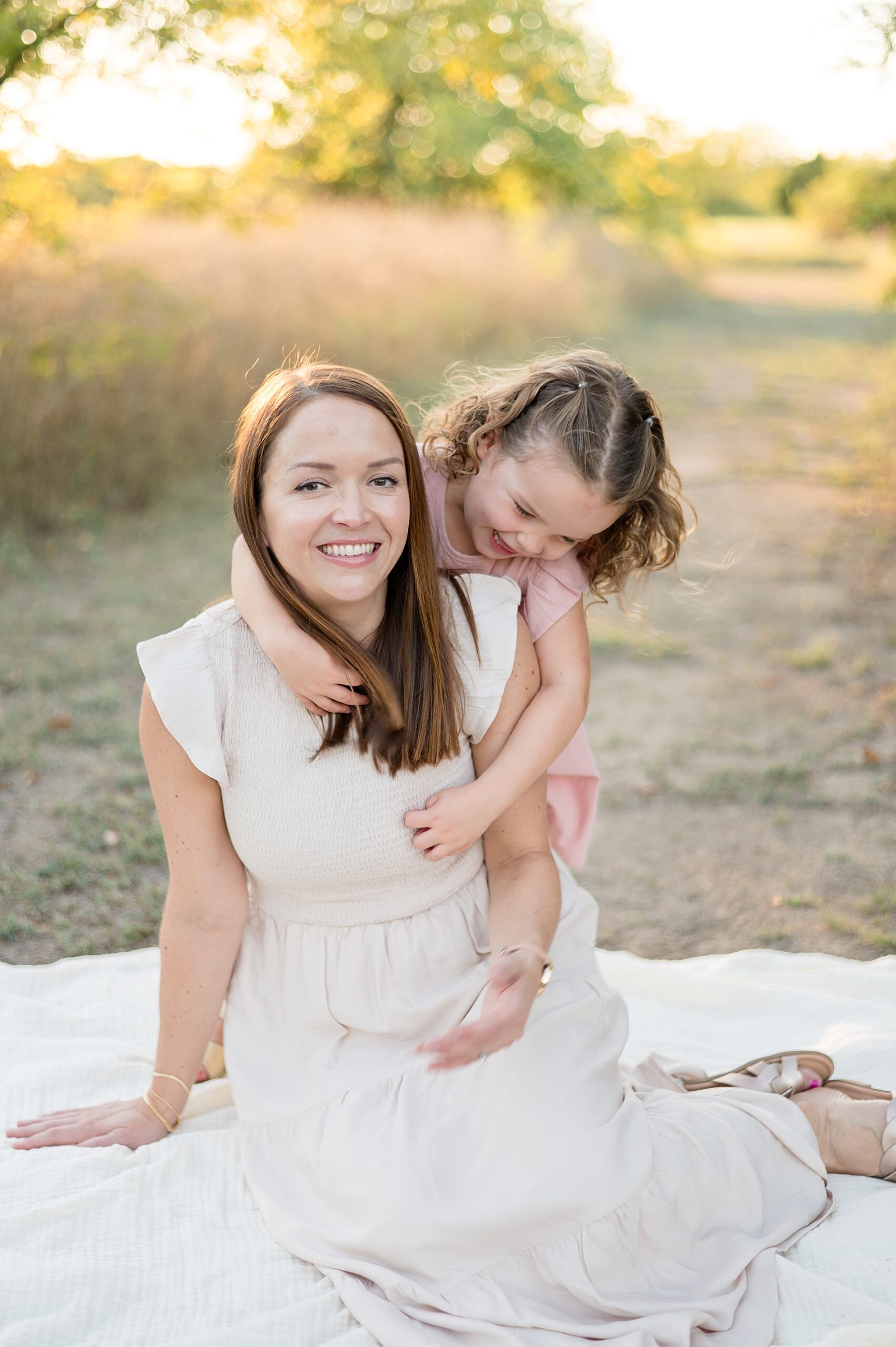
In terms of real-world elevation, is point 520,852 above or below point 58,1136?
above

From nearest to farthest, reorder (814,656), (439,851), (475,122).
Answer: (439,851) → (814,656) → (475,122)

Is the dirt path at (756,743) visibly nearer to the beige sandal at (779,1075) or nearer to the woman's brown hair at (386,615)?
the beige sandal at (779,1075)

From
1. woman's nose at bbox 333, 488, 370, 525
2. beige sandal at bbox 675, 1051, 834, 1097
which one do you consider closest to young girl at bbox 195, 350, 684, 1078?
woman's nose at bbox 333, 488, 370, 525

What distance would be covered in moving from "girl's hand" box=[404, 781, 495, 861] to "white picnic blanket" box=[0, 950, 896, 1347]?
793mm

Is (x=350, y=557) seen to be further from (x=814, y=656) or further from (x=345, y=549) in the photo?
(x=814, y=656)

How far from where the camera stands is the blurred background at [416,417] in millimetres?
4254

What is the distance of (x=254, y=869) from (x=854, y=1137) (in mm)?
1351

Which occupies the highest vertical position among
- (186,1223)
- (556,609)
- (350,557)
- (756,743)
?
(350,557)

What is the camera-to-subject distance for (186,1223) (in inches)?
85.7

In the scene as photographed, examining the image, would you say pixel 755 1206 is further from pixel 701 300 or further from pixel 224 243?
pixel 701 300

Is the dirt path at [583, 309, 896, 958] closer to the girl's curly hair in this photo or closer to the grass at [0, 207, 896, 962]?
the grass at [0, 207, 896, 962]

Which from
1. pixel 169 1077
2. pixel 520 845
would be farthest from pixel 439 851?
→ pixel 169 1077

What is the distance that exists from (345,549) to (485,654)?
380 mm

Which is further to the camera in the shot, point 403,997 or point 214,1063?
point 214,1063
